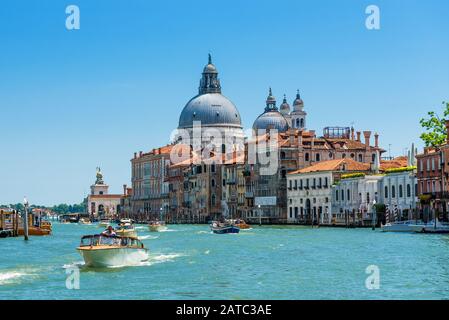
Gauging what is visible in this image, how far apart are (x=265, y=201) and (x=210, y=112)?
5030 cm

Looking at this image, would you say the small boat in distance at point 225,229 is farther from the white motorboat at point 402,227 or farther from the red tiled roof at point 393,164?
the red tiled roof at point 393,164

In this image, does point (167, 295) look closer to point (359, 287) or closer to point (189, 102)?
point (359, 287)

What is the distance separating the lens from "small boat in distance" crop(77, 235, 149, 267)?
111 ft

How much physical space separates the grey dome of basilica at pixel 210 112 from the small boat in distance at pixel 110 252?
399 feet

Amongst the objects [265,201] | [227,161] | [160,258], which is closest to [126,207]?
[227,161]

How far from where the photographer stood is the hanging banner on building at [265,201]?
354ft

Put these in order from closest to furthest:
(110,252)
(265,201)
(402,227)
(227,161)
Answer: (110,252), (402,227), (265,201), (227,161)

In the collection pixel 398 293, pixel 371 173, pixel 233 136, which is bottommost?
pixel 398 293

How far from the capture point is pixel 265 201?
110 meters

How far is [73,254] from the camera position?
44.9m

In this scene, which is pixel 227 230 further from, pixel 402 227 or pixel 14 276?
pixel 14 276
